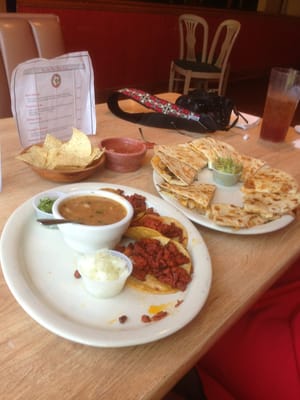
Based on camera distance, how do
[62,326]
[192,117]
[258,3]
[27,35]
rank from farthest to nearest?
1. [258,3]
2. [27,35]
3. [192,117]
4. [62,326]

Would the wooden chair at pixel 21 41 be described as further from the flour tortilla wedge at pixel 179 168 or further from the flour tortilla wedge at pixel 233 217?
the flour tortilla wedge at pixel 233 217

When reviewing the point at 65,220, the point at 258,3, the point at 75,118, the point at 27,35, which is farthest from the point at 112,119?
the point at 258,3

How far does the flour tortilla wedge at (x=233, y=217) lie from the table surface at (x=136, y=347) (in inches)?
1.6

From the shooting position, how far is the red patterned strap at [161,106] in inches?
67.0

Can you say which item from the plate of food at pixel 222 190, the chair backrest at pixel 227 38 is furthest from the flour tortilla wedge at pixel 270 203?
the chair backrest at pixel 227 38

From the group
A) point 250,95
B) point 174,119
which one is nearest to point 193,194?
point 174,119

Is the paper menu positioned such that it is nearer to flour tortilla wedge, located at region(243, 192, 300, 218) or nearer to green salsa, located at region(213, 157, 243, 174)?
green salsa, located at region(213, 157, 243, 174)

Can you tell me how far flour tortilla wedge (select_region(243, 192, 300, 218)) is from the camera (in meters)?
1.01

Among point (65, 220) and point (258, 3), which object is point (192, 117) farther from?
point (258, 3)

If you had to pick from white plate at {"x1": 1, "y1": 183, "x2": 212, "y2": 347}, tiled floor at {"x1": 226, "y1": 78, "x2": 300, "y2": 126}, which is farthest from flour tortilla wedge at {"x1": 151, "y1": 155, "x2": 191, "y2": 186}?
tiled floor at {"x1": 226, "y1": 78, "x2": 300, "y2": 126}

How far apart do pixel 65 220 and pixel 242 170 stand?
673 mm

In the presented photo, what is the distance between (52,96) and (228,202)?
2.30 feet

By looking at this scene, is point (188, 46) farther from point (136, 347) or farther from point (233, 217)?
point (136, 347)

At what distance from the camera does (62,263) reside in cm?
77
